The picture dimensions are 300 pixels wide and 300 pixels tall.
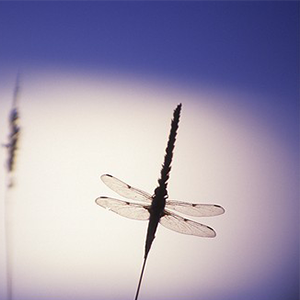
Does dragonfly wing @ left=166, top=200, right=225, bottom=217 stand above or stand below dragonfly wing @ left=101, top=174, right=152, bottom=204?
below

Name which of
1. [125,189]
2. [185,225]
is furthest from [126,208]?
[185,225]

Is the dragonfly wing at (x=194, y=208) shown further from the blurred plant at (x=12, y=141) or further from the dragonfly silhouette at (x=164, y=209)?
the blurred plant at (x=12, y=141)

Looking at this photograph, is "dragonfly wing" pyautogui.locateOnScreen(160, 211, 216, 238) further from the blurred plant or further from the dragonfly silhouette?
the blurred plant

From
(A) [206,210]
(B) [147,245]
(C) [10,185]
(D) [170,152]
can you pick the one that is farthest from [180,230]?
(C) [10,185]

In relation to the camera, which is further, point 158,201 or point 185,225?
point 185,225

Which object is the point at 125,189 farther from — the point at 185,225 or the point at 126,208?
the point at 185,225

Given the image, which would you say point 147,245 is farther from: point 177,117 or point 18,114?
point 18,114

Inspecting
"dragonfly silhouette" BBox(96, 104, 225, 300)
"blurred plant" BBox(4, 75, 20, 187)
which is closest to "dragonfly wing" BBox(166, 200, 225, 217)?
"dragonfly silhouette" BBox(96, 104, 225, 300)
